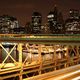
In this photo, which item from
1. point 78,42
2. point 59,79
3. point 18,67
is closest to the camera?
point 59,79

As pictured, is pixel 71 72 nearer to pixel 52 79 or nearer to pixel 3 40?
pixel 52 79

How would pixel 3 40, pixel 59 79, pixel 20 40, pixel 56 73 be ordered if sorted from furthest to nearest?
1. pixel 3 40
2. pixel 20 40
3. pixel 56 73
4. pixel 59 79

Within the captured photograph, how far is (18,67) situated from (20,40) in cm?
439

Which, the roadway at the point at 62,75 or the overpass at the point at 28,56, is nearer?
the roadway at the point at 62,75

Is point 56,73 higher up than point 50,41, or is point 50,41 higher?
point 50,41

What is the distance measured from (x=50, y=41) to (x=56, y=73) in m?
2.18

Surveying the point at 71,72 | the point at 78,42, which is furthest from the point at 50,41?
the point at 71,72

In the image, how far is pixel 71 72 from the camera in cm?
Answer: 781

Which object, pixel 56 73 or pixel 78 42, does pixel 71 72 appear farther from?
pixel 78 42

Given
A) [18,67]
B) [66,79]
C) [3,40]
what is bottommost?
[18,67]

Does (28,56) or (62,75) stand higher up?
(62,75)

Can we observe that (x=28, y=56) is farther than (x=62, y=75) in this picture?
Yes

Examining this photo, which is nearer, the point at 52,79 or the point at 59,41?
the point at 52,79

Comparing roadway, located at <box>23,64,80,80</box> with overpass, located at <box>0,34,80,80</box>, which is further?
overpass, located at <box>0,34,80,80</box>
